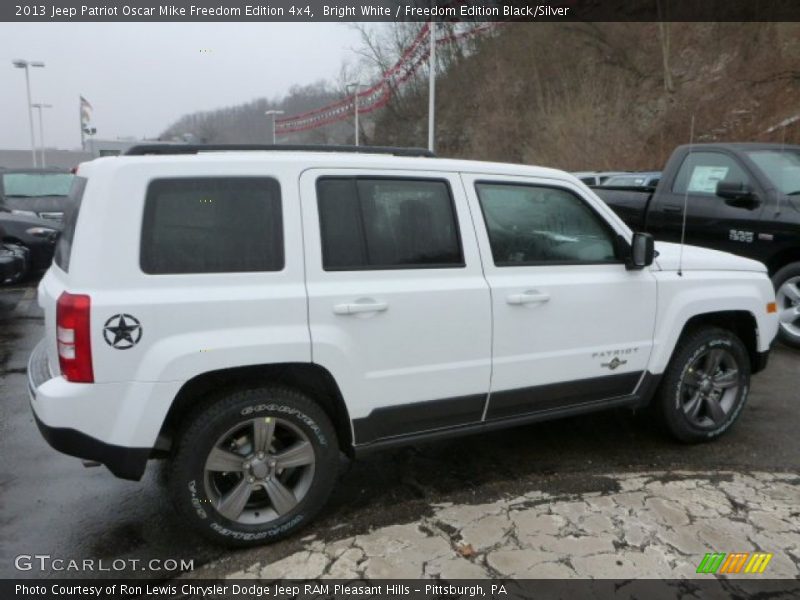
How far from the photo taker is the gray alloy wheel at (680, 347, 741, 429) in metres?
4.15

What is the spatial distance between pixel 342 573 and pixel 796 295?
5.33m

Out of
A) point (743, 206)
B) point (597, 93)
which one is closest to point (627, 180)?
point (743, 206)

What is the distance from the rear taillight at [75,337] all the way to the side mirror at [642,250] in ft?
9.25

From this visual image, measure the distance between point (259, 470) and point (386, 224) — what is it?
52.8 inches

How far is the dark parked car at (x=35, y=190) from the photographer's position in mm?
12219

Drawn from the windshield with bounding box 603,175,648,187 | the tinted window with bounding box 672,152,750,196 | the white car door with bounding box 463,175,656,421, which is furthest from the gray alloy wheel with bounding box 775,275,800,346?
the windshield with bounding box 603,175,648,187

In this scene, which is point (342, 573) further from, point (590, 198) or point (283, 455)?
point (590, 198)

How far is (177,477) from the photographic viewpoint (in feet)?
9.41

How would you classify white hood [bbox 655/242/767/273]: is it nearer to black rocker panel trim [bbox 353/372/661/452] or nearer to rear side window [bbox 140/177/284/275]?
black rocker panel trim [bbox 353/372/661/452]

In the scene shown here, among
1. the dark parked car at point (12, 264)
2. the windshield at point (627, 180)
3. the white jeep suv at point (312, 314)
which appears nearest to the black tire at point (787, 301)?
the white jeep suv at point (312, 314)

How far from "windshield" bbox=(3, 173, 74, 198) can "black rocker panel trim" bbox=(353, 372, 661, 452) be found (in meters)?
11.8

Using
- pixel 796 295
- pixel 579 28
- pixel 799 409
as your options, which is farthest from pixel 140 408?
pixel 579 28

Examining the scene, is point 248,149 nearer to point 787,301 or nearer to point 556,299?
point 556,299

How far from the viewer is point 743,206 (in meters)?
6.34
